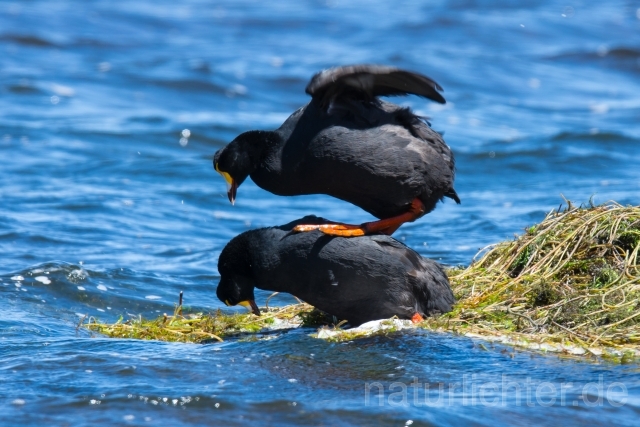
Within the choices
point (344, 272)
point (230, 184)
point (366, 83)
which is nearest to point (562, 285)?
point (344, 272)

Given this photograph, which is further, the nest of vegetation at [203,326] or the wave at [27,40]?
the wave at [27,40]

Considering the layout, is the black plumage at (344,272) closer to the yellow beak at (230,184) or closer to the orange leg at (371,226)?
the orange leg at (371,226)

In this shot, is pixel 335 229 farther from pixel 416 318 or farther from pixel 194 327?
pixel 194 327

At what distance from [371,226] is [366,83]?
3.37ft

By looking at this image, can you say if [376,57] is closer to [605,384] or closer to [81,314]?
[81,314]

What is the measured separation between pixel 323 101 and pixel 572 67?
60.4 feet

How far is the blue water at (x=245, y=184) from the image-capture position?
5609mm

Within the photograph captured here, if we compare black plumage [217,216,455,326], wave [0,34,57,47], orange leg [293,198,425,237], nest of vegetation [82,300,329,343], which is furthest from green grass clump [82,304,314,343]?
wave [0,34,57,47]

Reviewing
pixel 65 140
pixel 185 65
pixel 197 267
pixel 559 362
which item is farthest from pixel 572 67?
pixel 559 362

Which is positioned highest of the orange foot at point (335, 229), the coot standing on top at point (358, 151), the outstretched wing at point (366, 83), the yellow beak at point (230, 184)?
the outstretched wing at point (366, 83)

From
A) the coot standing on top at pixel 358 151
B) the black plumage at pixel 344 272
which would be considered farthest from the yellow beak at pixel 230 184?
the black plumage at pixel 344 272

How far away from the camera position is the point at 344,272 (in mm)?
6754

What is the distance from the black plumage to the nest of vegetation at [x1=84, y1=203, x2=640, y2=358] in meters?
0.27

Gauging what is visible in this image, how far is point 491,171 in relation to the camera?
613 inches
